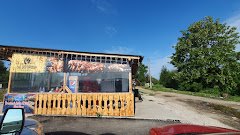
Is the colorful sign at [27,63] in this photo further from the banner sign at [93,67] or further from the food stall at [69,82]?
the banner sign at [93,67]

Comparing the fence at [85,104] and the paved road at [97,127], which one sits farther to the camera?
the fence at [85,104]

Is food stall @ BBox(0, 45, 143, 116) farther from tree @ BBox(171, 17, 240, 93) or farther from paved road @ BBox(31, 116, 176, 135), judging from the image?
tree @ BBox(171, 17, 240, 93)

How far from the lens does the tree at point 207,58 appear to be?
32.5 m

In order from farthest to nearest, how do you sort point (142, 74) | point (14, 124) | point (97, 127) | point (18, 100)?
point (142, 74) → point (18, 100) → point (97, 127) → point (14, 124)

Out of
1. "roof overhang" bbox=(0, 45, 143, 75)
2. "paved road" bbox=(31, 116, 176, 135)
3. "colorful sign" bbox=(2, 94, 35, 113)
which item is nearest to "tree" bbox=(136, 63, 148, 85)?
"roof overhang" bbox=(0, 45, 143, 75)

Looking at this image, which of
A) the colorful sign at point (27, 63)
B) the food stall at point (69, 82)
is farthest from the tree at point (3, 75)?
the food stall at point (69, 82)

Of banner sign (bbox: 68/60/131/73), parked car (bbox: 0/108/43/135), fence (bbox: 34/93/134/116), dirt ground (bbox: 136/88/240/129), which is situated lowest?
dirt ground (bbox: 136/88/240/129)

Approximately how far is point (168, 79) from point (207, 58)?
547 inches

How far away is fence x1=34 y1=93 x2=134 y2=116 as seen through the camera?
37.1ft

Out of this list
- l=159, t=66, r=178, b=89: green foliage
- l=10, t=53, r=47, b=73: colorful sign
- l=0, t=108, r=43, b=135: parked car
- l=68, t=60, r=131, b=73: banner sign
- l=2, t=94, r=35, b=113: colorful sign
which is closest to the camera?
l=0, t=108, r=43, b=135: parked car

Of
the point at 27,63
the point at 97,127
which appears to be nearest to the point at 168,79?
the point at 27,63

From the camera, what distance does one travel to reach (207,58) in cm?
3316

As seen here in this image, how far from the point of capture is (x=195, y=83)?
34344 mm

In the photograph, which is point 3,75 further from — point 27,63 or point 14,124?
point 14,124
